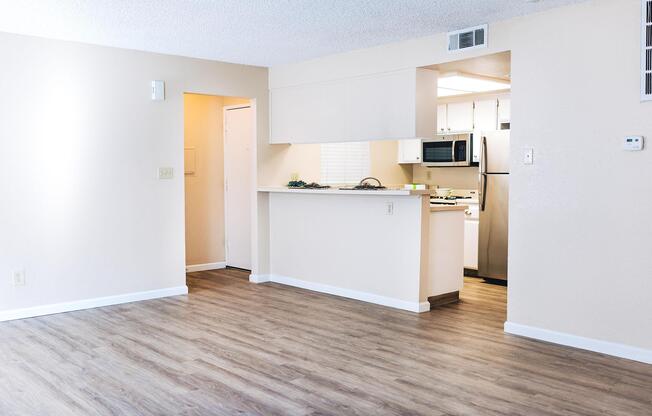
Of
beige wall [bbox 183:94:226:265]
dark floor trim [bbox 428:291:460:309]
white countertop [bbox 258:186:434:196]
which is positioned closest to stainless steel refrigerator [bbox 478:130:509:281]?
dark floor trim [bbox 428:291:460:309]

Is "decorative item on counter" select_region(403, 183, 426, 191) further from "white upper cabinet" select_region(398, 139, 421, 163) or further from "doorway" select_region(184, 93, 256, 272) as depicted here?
"doorway" select_region(184, 93, 256, 272)

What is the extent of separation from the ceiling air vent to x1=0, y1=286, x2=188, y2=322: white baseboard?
136 inches

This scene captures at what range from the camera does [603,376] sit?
353cm

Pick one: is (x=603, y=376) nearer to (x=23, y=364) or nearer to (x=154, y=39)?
(x=23, y=364)

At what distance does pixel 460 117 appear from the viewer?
7.48 m

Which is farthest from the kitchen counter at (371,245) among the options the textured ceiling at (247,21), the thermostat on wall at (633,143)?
the thermostat on wall at (633,143)

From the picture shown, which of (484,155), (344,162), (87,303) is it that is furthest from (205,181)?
(484,155)

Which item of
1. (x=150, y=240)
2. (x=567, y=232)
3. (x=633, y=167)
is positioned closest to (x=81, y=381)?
(x=150, y=240)

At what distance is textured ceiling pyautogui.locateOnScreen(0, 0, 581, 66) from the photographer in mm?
4102

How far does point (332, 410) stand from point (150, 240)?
3288 millimetres

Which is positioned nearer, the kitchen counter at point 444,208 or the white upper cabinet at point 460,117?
the kitchen counter at point 444,208

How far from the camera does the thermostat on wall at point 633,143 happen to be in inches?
149

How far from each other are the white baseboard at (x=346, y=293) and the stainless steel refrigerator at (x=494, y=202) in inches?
62.1

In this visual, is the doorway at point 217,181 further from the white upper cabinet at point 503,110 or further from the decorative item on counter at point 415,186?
the white upper cabinet at point 503,110
